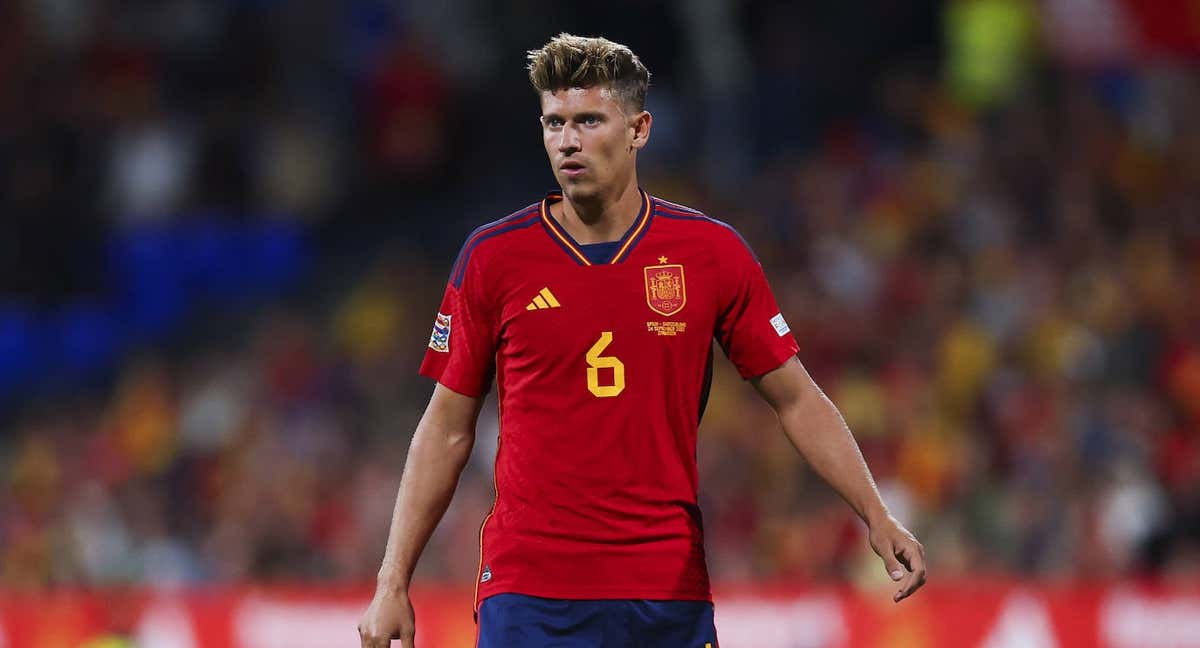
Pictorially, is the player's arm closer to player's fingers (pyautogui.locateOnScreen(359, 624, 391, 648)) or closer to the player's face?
the player's face

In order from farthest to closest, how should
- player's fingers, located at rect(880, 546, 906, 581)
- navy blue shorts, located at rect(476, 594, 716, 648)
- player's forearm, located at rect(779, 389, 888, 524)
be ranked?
player's forearm, located at rect(779, 389, 888, 524) → player's fingers, located at rect(880, 546, 906, 581) → navy blue shorts, located at rect(476, 594, 716, 648)

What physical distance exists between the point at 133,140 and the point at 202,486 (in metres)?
3.63

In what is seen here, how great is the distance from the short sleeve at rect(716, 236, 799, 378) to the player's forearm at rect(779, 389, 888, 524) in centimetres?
14

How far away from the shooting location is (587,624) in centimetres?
470

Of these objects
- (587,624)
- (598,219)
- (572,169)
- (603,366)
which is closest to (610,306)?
(603,366)

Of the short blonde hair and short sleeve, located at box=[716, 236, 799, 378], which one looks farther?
short sleeve, located at box=[716, 236, 799, 378]

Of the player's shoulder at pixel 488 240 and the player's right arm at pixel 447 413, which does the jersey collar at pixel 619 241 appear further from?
the player's right arm at pixel 447 413

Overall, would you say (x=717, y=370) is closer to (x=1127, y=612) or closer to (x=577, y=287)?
(x=1127, y=612)

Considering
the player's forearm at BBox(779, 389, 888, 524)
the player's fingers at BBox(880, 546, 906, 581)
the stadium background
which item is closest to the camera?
the player's fingers at BBox(880, 546, 906, 581)

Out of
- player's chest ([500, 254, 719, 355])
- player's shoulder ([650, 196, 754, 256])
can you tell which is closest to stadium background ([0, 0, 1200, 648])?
player's shoulder ([650, 196, 754, 256])

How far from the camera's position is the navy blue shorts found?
4.70m

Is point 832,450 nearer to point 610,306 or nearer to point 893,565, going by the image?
point 893,565

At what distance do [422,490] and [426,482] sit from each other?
2 cm

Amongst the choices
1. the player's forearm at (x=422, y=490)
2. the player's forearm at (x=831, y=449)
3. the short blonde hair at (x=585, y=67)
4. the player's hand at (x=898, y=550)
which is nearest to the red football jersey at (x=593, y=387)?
the player's forearm at (x=422, y=490)
